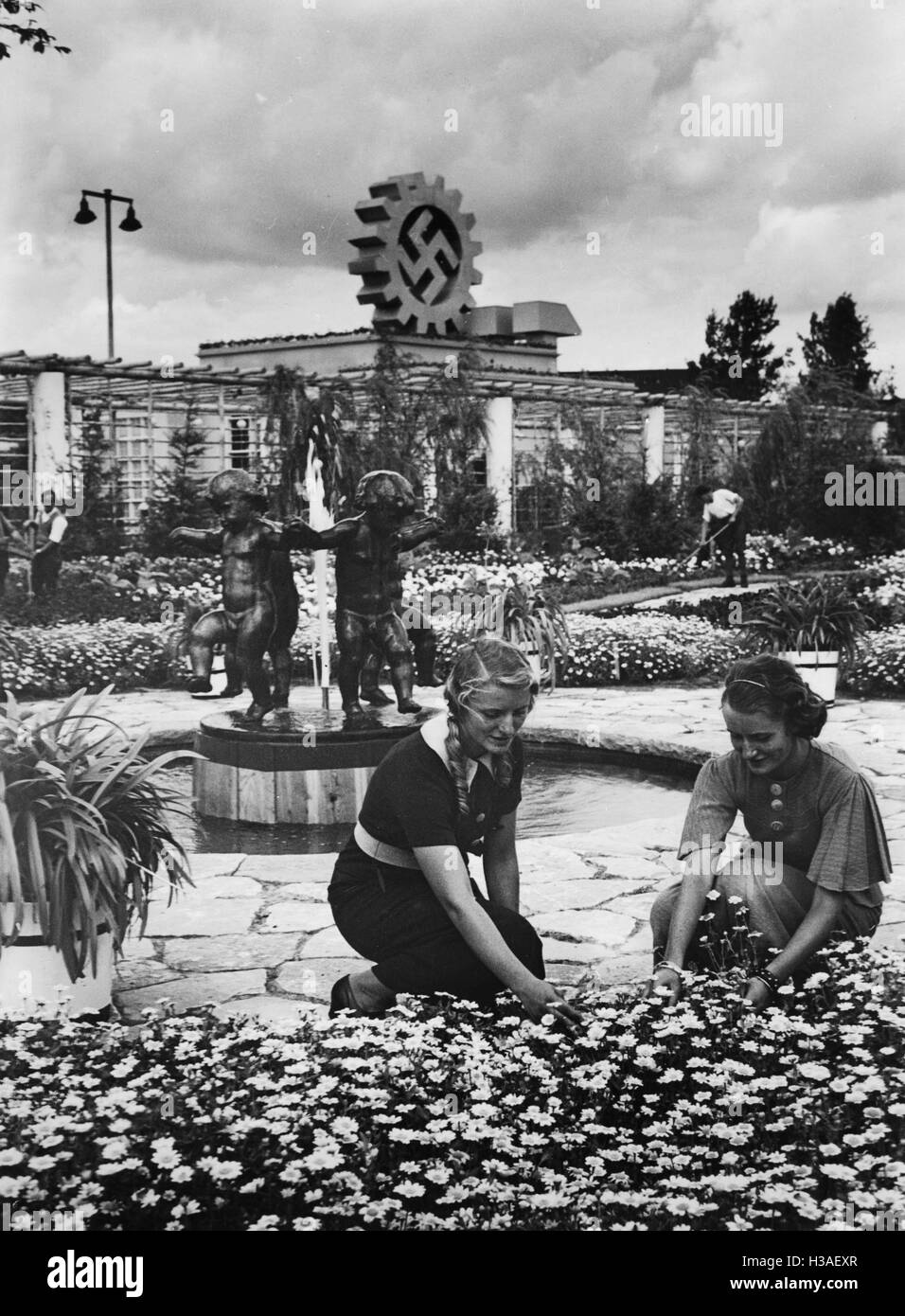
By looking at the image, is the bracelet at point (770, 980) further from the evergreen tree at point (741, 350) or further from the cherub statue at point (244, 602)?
the cherub statue at point (244, 602)

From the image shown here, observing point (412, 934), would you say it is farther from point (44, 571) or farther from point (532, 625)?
point (532, 625)

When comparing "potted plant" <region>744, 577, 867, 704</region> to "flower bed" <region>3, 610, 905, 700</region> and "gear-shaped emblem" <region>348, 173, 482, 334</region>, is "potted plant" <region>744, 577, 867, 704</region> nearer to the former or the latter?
"flower bed" <region>3, 610, 905, 700</region>

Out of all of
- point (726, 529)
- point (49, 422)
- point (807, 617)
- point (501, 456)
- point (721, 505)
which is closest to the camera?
point (807, 617)

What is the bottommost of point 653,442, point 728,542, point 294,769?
point 294,769

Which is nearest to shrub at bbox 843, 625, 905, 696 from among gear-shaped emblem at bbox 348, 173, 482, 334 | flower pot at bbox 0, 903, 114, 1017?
gear-shaped emblem at bbox 348, 173, 482, 334

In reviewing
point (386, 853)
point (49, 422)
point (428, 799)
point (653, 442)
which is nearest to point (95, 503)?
point (49, 422)

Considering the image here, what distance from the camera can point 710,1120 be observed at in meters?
3.01

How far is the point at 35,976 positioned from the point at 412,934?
874 mm

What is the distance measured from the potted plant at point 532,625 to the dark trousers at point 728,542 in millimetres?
780

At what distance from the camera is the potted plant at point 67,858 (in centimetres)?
322

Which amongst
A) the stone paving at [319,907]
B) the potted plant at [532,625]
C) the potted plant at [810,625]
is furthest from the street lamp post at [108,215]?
the potted plant at [810,625]

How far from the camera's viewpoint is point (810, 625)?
214 inches

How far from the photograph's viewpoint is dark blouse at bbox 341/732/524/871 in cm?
323
